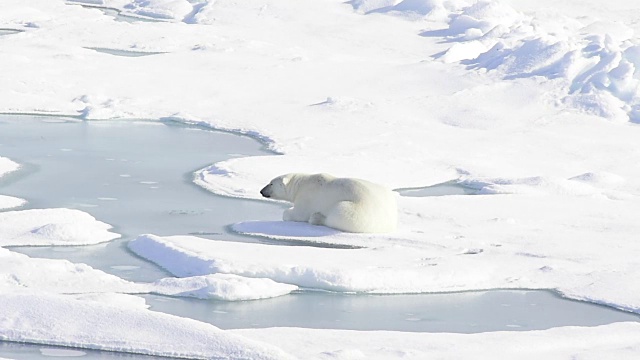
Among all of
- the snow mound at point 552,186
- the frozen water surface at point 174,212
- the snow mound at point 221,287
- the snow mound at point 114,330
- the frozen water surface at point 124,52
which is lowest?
the frozen water surface at point 124,52

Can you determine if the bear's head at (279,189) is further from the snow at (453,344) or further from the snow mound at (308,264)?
the snow at (453,344)

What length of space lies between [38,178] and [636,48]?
671 centimetres

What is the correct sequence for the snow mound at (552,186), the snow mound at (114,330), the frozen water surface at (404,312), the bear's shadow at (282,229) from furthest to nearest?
the snow mound at (552,186), the bear's shadow at (282,229), the frozen water surface at (404,312), the snow mound at (114,330)

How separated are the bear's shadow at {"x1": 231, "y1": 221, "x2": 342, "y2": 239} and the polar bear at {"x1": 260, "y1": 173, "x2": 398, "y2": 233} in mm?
66

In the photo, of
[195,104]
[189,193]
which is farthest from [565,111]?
[189,193]

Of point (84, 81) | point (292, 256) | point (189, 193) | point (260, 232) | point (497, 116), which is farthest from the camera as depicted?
point (84, 81)

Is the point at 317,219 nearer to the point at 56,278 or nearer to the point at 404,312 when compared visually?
the point at 404,312

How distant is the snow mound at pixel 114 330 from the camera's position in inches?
195

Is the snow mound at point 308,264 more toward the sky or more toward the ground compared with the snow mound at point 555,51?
more toward the sky

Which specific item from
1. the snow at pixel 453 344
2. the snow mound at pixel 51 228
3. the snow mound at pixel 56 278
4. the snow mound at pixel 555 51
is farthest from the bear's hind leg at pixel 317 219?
the snow mound at pixel 555 51

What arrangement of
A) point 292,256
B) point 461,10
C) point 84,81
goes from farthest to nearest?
point 461,10 → point 84,81 → point 292,256

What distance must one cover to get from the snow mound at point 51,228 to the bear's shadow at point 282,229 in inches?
33.6

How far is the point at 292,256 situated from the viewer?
670 centimetres

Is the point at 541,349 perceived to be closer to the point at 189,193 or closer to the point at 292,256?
the point at 292,256
